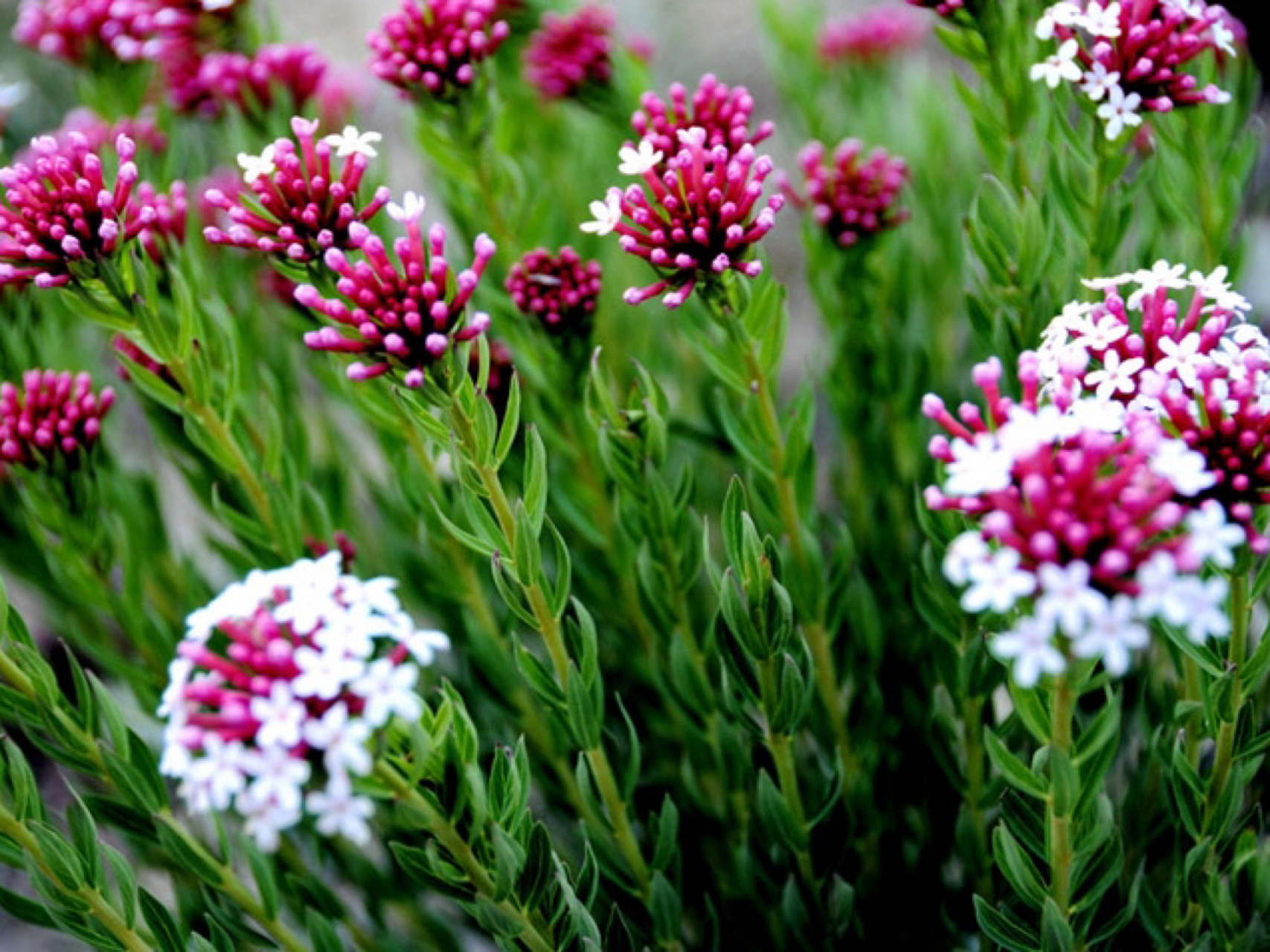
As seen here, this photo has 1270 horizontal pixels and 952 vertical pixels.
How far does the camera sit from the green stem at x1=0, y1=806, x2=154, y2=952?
1116 millimetres

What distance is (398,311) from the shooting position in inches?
39.3

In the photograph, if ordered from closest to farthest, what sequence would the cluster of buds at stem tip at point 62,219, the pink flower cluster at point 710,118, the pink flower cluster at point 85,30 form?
1. the cluster of buds at stem tip at point 62,219
2. the pink flower cluster at point 710,118
3. the pink flower cluster at point 85,30

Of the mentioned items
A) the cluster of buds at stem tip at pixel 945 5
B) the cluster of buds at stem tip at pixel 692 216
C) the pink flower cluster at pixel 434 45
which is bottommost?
the cluster of buds at stem tip at pixel 692 216

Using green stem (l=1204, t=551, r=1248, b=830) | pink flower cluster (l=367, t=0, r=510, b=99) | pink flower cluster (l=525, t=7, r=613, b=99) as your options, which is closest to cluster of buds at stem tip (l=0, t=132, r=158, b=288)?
pink flower cluster (l=367, t=0, r=510, b=99)

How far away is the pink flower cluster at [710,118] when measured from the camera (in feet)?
4.12

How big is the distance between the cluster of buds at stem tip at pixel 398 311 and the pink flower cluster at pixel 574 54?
2.86ft

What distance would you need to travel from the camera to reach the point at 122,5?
174 centimetres

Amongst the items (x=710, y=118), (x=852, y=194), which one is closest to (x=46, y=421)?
(x=710, y=118)

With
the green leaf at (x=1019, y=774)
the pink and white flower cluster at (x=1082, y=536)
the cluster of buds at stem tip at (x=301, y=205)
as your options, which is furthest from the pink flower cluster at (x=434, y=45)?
the green leaf at (x=1019, y=774)

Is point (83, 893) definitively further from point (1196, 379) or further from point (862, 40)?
point (862, 40)

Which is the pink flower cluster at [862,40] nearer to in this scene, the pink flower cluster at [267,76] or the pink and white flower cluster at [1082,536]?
the pink flower cluster at [267,76]

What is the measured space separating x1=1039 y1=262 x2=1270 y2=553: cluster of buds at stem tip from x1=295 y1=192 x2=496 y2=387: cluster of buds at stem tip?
0.51m

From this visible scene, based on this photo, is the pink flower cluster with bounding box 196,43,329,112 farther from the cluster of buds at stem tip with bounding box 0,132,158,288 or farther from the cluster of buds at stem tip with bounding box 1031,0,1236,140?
the cluster of buds at stem tip with bounding box 1031,0,1236,140

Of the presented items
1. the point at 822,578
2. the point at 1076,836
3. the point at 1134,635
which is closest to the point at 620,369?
the point at 822,578
